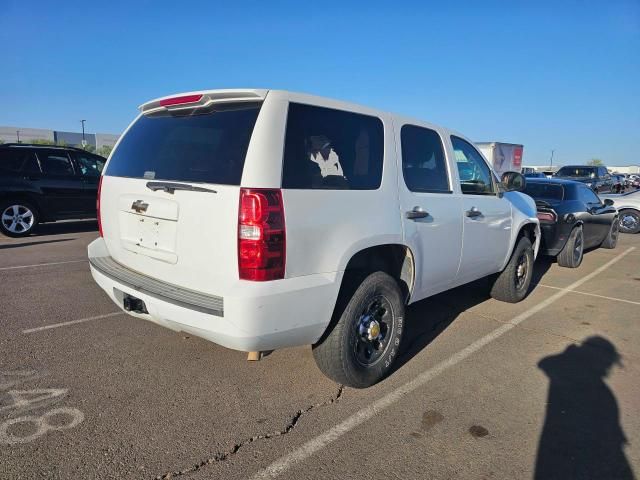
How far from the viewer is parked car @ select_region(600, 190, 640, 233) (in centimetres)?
1262

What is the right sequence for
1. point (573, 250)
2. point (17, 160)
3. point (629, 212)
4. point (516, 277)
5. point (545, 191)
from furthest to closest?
1. point (629, 212)
2. point (17, 160)
3. point (545, 191)
4. point (573, 250)
5. point (516, 277)

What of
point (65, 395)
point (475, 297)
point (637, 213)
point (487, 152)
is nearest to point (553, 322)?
point (475, 297)

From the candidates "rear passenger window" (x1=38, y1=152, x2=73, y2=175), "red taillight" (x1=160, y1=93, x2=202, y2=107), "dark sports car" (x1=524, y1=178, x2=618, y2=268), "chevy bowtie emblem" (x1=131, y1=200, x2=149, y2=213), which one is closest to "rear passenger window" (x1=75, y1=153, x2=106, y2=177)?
"rear passenger window" (x1=38, y1=152, x2=73, y2=175)

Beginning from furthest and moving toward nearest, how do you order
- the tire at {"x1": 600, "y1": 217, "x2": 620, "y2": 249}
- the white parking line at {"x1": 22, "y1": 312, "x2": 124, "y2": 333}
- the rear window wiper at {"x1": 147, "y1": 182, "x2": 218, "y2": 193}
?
the tire at {"x1": 600, "y1": 217, "x2": 620, "y2": 249}, the white parking line at {"x1": 22, "y1": 312, "x2": 124, "y2": 333}, the rear window wiper at {"x1": 147, "y1": 182, "x2": 218, "y2": 193}

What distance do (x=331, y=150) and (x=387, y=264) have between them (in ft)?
3.31

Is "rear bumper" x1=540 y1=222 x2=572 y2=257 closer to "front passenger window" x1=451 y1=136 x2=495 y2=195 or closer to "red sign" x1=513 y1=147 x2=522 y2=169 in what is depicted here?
"front passenger window" x1=451 y1=136 x2=495 y2=195

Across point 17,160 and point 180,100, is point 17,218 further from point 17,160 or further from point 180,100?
point 180,100

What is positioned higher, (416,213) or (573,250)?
(416,213)

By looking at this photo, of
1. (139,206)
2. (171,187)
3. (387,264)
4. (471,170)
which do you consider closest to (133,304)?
(139,206)

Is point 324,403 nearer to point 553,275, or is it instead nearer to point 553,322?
point 553,322

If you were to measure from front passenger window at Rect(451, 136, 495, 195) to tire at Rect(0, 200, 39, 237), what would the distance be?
8.50 meters

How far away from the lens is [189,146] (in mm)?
2951

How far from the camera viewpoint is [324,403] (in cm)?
305

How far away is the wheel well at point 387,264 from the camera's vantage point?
10.2ft
